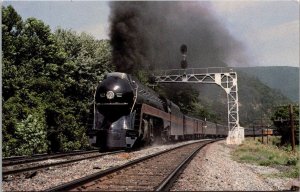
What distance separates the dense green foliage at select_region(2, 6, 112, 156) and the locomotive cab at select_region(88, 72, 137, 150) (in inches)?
262

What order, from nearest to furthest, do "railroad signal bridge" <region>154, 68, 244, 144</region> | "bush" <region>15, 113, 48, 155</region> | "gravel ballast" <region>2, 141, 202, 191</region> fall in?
"gravel ballast" <region>2, 141, 202, 191</region> < "bush" <region>15, 113, 48, 155</region> < "railroad signal bridge" <region>154, 68, 244, 144</region>

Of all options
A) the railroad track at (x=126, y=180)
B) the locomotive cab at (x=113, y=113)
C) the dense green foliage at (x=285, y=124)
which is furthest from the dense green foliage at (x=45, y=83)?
the dense green foliage at (x=285, y=124)

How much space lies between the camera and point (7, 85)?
2752 cm

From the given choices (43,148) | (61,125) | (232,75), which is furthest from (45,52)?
(232,75)

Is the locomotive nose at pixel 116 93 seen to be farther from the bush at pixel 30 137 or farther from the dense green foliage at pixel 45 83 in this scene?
the dense green foliage at pixel 45 83

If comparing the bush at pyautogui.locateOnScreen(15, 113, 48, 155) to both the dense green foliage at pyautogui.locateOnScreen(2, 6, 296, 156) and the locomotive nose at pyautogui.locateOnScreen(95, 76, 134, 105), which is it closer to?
the dense green foliage at pyautogui.locateOnScreen(2, 6, 296, 156)

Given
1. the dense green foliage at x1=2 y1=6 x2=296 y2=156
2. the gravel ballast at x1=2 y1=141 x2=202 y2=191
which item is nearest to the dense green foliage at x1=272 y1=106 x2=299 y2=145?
the dense green foliage at x1=2 y1=6 x2=296 y2=156

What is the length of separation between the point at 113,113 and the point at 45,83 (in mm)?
11290

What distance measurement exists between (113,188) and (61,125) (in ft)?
72.3

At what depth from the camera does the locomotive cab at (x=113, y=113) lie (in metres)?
20.0

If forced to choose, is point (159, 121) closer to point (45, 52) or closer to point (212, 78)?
point (45, 52)

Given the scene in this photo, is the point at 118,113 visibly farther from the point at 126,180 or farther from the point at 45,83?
the point at 45,83

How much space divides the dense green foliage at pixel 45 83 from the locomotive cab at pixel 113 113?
6655 millimetres

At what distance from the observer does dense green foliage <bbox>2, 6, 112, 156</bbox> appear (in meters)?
25.4
